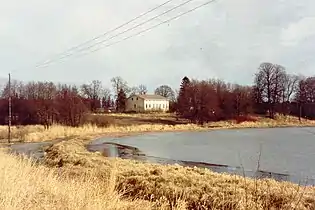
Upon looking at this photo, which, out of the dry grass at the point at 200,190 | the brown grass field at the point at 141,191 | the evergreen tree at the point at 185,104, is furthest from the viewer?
the evergreen tree at the point at 185,104

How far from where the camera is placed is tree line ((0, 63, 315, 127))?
66.1 metres

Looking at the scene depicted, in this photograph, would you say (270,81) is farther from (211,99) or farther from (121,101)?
(121,101)

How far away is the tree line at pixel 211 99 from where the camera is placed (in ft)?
217

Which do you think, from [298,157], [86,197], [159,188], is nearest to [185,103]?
[298,157]

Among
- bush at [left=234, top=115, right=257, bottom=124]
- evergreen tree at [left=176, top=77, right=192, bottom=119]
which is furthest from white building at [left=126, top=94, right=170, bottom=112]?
bush at [left=234, top=115, right=257, bottom=124]

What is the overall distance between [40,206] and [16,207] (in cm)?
55

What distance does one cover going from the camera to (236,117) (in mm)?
81062

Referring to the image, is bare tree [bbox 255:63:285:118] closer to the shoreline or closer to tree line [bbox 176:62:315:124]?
tree line [bbox 176:62:315:124]

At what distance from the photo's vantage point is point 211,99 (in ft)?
261

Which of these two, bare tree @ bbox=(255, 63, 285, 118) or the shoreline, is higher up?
bare tree @ bbox=(255, 63, 285, 118)

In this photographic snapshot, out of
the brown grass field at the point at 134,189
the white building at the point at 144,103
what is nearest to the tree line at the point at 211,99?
the white building at the point at 144,103

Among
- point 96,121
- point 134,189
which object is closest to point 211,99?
point 96,121

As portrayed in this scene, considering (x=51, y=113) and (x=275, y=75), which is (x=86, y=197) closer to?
(x=51, y=113)

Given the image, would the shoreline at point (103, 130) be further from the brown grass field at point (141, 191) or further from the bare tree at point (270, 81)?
the brown grass field at point (141, 191)
